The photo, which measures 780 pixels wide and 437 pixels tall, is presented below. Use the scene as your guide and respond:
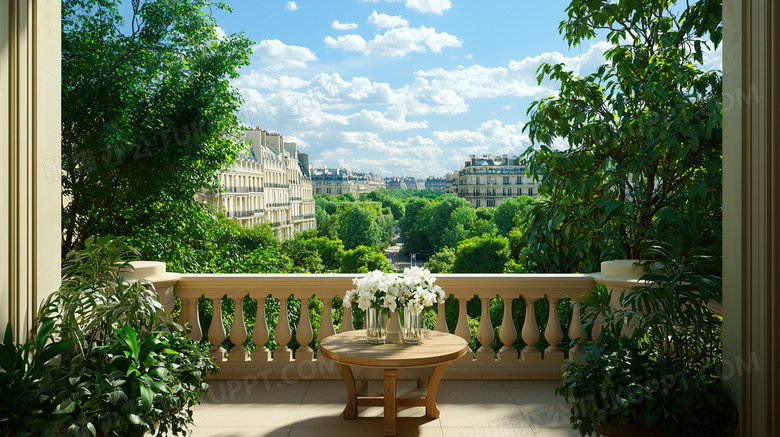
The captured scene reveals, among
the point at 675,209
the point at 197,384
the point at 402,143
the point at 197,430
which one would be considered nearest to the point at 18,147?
the point at 197,384

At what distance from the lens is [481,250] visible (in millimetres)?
35062

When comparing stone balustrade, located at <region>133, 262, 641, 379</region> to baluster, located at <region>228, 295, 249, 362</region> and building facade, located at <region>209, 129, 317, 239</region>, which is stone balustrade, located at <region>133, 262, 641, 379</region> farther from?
building facade, located at <region>209, 129, 317, 239</region>

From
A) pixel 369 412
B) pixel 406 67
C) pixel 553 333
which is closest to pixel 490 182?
pixel 406 67

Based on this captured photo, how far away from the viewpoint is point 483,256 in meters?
34.9

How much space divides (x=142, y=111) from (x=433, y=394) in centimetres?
824

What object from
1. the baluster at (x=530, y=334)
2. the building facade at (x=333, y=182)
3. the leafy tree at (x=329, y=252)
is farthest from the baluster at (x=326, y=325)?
the building facade at (x=333, y=182)

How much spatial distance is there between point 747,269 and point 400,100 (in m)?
91.3

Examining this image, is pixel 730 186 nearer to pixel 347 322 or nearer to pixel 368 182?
pixel 347 322

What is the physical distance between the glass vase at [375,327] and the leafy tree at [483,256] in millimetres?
30576

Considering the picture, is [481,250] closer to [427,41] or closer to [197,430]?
[197,430]

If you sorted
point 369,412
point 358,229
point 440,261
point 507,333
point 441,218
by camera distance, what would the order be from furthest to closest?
point 441,218 < point 358,229 < point 440,261 < point 507,333 < point 369,412

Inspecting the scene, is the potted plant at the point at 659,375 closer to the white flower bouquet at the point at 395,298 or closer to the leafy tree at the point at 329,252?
the white flower bouquet at the point at 395,298

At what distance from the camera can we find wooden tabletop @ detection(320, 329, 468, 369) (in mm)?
3053

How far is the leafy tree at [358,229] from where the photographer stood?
6325 cm
